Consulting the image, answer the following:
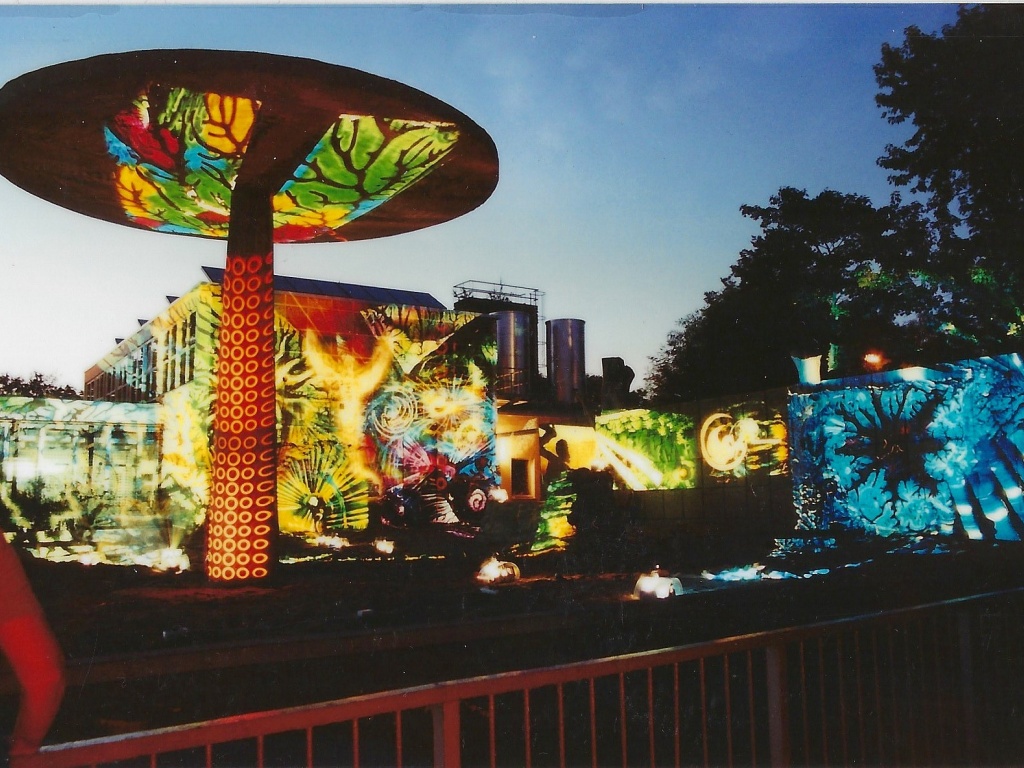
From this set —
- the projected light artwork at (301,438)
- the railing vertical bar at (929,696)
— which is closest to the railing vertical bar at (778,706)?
the railing vertical bar at (929,696)

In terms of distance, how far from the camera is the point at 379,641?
18.6 ft

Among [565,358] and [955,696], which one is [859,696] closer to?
[955,696]

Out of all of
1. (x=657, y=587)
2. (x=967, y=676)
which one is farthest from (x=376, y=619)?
(x=967, y=676)

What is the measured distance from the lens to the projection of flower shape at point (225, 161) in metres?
8.53

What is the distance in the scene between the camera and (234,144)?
30.4 feet

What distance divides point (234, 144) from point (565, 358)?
20.3 m

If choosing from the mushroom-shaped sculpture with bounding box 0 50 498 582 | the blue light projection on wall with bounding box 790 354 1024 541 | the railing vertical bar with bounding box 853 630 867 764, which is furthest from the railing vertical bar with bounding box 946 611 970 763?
the blue light projection on wall with bounding box 790 354 1024 541

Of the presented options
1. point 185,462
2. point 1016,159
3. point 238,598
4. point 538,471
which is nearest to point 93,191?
point 238,598

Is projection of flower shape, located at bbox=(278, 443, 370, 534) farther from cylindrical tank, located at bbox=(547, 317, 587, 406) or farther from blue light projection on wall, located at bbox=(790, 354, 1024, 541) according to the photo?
blue light projection on wall, located at bbox=(790, 354, 1024, 541)

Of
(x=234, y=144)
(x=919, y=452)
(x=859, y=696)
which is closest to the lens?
(x=859, y=696)

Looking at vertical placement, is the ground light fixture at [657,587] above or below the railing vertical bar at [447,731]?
below

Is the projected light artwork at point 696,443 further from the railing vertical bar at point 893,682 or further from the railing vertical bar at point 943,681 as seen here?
the railing vertical bar at point 893,682

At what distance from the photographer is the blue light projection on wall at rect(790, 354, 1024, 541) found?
11.3 metres

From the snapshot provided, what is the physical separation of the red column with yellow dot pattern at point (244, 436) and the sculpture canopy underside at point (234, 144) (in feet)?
4.28
